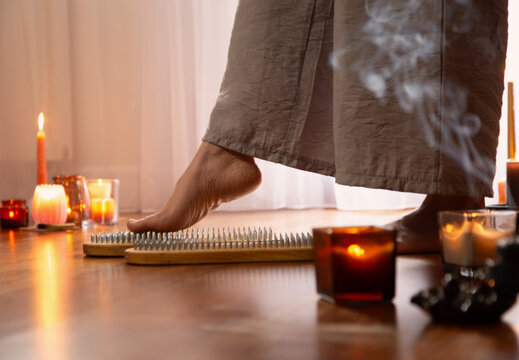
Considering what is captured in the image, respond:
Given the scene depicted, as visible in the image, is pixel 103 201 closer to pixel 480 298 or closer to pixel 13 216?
pixel 13 216

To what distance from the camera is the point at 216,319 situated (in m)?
0.61

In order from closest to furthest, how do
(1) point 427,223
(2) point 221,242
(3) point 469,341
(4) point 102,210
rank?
(3) point 469,341, (2) point 221,242, (1) point 427,223, (4) point 102,210

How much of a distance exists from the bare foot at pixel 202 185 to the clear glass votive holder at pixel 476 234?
51 centimetres

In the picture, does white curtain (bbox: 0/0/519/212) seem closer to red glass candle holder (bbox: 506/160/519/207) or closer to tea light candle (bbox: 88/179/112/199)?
tea light candle (bbox: 88/179/112/199)

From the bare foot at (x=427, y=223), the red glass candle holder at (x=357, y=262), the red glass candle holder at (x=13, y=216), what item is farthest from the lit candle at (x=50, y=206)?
the red glass candle holder at (x=357, y=262)

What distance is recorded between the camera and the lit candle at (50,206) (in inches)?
68.0

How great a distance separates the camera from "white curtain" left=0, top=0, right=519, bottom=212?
249 centimetres

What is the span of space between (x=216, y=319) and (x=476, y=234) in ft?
0.99

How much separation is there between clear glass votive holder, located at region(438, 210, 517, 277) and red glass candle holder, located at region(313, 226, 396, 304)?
0.12 m

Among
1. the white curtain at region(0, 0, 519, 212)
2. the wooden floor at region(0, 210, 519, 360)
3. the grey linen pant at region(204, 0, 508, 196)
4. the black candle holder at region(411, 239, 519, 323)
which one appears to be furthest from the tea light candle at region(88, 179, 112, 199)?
the black candle holder at region(411, 239, 519, 323)

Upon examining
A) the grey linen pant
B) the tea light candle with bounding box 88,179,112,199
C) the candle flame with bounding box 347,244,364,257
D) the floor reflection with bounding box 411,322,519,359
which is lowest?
the floor reflection with bounding box 411,322,519,359

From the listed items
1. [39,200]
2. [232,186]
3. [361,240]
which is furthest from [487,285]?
[39,200]

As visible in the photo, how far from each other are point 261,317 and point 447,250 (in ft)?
0.84

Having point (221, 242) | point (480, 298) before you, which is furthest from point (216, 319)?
point (221, 242)
